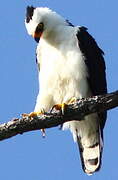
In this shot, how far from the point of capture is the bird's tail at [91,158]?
907 cm

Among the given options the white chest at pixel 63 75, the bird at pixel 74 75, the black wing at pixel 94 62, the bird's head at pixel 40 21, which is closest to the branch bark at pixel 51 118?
the bird at pixel 74 75

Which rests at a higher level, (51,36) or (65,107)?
(51,36)

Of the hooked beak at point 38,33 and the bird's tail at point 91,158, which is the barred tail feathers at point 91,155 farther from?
the hooked beak at point 38,33

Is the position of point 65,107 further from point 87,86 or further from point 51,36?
point 51,36

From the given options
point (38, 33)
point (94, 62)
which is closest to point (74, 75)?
point (94, 62)

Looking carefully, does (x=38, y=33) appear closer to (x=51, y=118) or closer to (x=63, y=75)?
(x=63, y=75)

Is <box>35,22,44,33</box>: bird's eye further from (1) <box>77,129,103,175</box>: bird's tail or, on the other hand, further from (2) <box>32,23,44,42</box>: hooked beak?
(1) <box>77,129,103,175</box>: bird's tail

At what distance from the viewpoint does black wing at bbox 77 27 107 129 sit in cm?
923

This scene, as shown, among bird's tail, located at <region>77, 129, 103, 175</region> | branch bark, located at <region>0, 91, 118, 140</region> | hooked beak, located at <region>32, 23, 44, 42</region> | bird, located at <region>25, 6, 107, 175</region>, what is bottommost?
branch bark, located at <region>0, 91, 118, 140</region>

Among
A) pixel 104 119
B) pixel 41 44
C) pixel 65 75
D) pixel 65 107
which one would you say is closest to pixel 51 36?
pixel 41 44

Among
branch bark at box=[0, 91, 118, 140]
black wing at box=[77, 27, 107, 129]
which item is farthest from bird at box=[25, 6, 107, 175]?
branch bark at box=[0, 91, 118, 140]

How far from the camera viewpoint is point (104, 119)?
930 centimetres

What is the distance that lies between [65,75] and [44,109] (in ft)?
1.92

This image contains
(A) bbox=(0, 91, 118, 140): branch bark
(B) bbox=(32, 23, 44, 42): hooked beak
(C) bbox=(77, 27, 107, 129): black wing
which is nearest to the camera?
(A) bbox=(0, 91, 118, 140): branch bark
